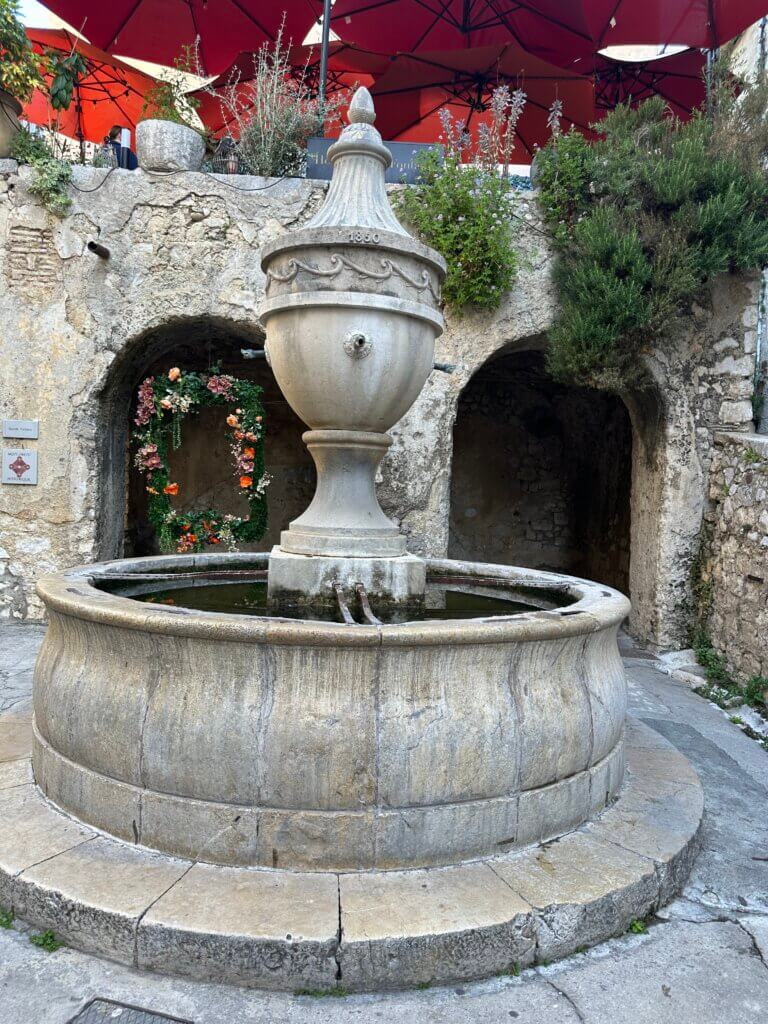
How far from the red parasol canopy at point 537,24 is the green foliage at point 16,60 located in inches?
180

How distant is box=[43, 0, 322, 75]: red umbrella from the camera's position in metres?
8.09

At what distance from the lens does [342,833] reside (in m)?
1.83

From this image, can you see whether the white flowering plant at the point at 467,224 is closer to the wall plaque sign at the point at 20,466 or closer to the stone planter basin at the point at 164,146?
the stone planter basin at the point at 164,146

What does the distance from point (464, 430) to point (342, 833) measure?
722cm

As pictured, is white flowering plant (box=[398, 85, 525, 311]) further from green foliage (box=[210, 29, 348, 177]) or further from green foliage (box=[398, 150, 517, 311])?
green foliage (box=[210, 29, 348, 177])

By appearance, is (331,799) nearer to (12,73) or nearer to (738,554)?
(738,554)

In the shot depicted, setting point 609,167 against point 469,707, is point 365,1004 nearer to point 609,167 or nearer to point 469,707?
point 469,707

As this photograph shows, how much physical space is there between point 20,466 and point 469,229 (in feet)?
12.9

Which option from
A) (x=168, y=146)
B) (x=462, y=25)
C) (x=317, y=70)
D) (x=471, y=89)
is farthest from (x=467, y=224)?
(x=317, y=70)

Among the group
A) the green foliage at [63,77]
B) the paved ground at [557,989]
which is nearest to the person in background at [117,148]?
the green foliage at [63,77]

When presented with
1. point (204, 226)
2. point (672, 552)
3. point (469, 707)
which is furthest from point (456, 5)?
point (469, 707)

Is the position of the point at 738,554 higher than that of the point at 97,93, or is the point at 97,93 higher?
the point at 97,93

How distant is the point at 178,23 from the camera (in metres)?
8.45

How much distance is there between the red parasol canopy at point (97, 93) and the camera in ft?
28.6
